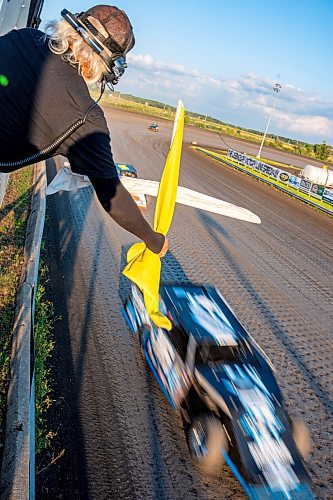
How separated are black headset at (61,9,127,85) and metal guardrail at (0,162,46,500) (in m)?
2.98

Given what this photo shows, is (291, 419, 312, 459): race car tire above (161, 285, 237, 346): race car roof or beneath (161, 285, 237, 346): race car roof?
beneath

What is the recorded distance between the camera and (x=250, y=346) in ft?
17.8

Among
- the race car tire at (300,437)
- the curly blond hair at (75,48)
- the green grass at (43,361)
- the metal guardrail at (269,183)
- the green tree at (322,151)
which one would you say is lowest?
the green grass at (43,361)

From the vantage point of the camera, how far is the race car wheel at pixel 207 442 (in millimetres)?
4457

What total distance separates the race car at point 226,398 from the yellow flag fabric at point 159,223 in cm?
112

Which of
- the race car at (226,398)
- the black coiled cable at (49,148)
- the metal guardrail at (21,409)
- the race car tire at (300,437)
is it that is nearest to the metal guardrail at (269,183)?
the race car at (226,398)

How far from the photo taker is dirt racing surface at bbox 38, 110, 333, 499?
451cm


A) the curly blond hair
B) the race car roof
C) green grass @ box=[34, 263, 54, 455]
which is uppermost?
the curly blond hair

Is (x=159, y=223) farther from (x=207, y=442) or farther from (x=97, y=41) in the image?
(x=207, y=442)

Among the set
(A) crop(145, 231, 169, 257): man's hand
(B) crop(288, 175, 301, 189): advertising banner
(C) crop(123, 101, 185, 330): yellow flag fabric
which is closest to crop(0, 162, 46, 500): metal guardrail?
(C) crop(123, 101, 185, 330): yellow flag fabric

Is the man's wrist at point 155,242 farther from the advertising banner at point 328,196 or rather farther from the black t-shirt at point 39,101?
the advertising banner at point 328,196

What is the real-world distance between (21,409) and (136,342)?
277 centimetres

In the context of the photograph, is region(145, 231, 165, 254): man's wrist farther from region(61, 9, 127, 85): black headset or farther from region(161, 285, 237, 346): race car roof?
region(161, 285, 237, 346): race car roof

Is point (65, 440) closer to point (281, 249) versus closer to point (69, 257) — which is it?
point (69, 257)
